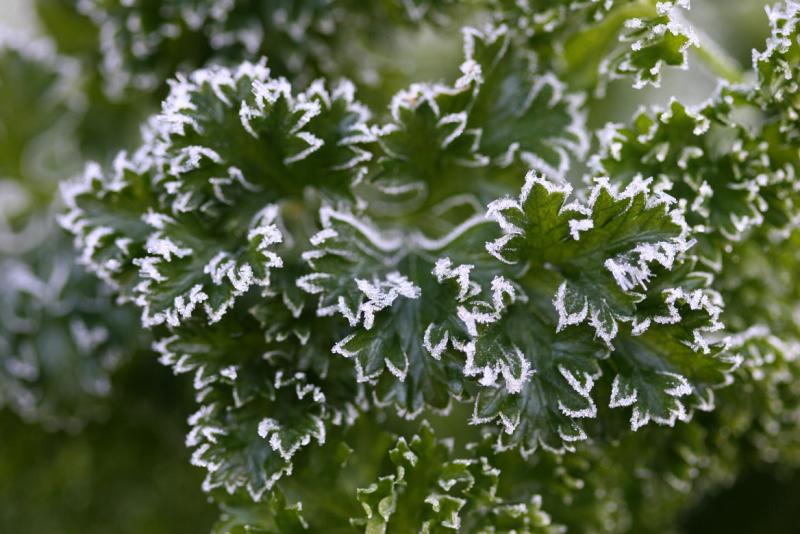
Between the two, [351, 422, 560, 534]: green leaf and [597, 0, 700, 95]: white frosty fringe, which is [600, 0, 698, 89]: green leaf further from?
[351, 422, 560, 534]: green leaf

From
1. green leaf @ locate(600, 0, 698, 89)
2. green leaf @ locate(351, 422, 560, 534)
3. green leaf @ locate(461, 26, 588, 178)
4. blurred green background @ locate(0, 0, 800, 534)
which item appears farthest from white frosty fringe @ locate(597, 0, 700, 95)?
blurred green background @ locate(0, 0, 800, 534)

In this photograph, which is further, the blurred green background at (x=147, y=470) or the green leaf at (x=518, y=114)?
the blurred green background at (x=147, y=470)

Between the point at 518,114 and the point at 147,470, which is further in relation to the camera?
the point at 147,470

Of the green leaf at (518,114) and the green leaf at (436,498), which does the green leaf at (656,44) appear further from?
the green leaf at (436,498)

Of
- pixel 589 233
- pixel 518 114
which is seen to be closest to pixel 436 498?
pixel 589 233

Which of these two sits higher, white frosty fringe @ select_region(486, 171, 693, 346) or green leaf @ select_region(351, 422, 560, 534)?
white frosty fringe @ select_region(486, 171, 693, 346)

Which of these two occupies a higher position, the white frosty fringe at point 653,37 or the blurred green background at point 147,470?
the white frosty fringe at point 653,37

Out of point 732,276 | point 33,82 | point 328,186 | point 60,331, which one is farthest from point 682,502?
point 33,82

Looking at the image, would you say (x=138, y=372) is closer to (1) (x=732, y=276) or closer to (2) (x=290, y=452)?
(2) (x=290, y=452)

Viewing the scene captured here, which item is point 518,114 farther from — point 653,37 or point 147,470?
point 147,470

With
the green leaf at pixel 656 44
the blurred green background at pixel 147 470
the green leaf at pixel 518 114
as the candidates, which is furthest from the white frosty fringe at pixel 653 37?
the blurred green background at pixel 147 470

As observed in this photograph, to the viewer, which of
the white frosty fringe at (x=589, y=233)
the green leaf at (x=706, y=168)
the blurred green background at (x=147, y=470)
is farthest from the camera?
the blurred green background at (x=147, y=470)
